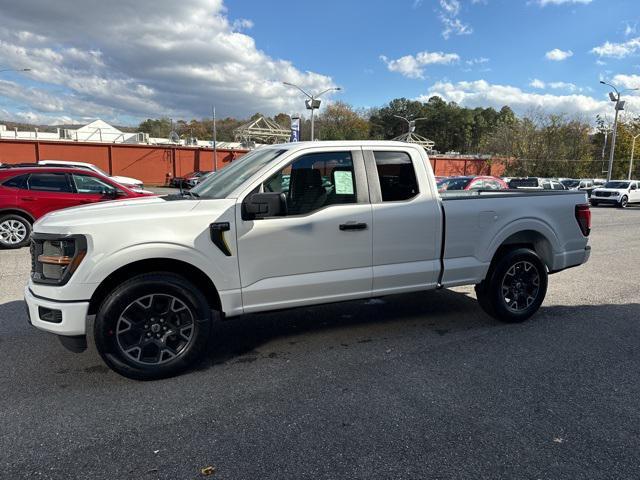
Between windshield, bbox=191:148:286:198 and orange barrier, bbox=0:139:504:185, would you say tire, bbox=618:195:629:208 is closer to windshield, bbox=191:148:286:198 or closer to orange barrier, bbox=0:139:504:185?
orange barrier, bbox=0:139:504:185

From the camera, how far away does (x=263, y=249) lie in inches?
152

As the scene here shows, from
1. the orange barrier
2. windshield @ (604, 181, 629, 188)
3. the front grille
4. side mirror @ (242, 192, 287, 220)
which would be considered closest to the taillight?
side mirror @ (242, 192, 287, 220)

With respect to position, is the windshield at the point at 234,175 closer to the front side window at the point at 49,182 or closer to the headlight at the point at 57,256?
the headlight at the point at 57,256


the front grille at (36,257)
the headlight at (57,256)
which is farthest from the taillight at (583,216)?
the front grille at (36,257)

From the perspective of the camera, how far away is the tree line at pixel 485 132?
158ft

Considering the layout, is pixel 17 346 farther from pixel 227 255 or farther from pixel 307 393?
pixel 307 393

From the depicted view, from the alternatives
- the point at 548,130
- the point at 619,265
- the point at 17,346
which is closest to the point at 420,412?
the point at 17,346

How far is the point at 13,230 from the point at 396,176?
851cm

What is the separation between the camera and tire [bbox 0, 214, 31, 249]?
9.23m

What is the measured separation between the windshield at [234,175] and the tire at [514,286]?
274 centimetres

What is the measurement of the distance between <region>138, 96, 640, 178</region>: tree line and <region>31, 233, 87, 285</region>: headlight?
5157cm

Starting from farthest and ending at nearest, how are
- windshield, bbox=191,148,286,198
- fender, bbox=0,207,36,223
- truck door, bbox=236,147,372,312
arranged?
fender, bbox=0,207,36,223 → windshield, bbox=191,148,286,198 → truck door, bbox=236,147,372,312

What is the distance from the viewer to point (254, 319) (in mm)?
5281

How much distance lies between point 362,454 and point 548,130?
52470 millimetres
